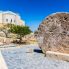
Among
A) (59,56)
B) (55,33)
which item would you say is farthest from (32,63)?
(55,33)

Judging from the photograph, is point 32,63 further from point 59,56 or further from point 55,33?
point 55,33

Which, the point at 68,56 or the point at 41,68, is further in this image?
the point at 68,56

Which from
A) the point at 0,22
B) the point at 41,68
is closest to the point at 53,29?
the point at 41,68

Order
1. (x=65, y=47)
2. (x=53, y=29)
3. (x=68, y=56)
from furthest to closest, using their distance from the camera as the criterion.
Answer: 1. (x=53, y=29)
2. (x=65, y=47)
3. (x=68, y=56)

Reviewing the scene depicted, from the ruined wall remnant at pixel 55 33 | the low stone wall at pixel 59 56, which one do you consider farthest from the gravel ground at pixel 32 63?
the ruined wall remnant at pixel 55 33

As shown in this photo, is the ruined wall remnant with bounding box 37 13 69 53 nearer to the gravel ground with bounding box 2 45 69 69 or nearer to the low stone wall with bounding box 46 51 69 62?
the low stone wall with bounding box 46 51 69 62

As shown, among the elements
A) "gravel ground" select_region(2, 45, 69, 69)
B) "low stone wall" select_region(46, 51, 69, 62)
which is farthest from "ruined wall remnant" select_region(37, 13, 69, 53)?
"gravel ground" select_region(2, 45, 69, 69)

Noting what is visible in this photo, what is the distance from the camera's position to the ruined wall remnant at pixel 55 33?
11.5 meters

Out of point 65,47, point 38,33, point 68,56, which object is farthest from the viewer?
point 38,33

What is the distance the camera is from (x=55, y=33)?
474 inches

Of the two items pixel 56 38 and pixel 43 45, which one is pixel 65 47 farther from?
pixel 43 45

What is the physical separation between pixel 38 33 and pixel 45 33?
2.19ft

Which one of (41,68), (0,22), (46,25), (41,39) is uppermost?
(0,22)

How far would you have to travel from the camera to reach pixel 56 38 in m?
11.9
